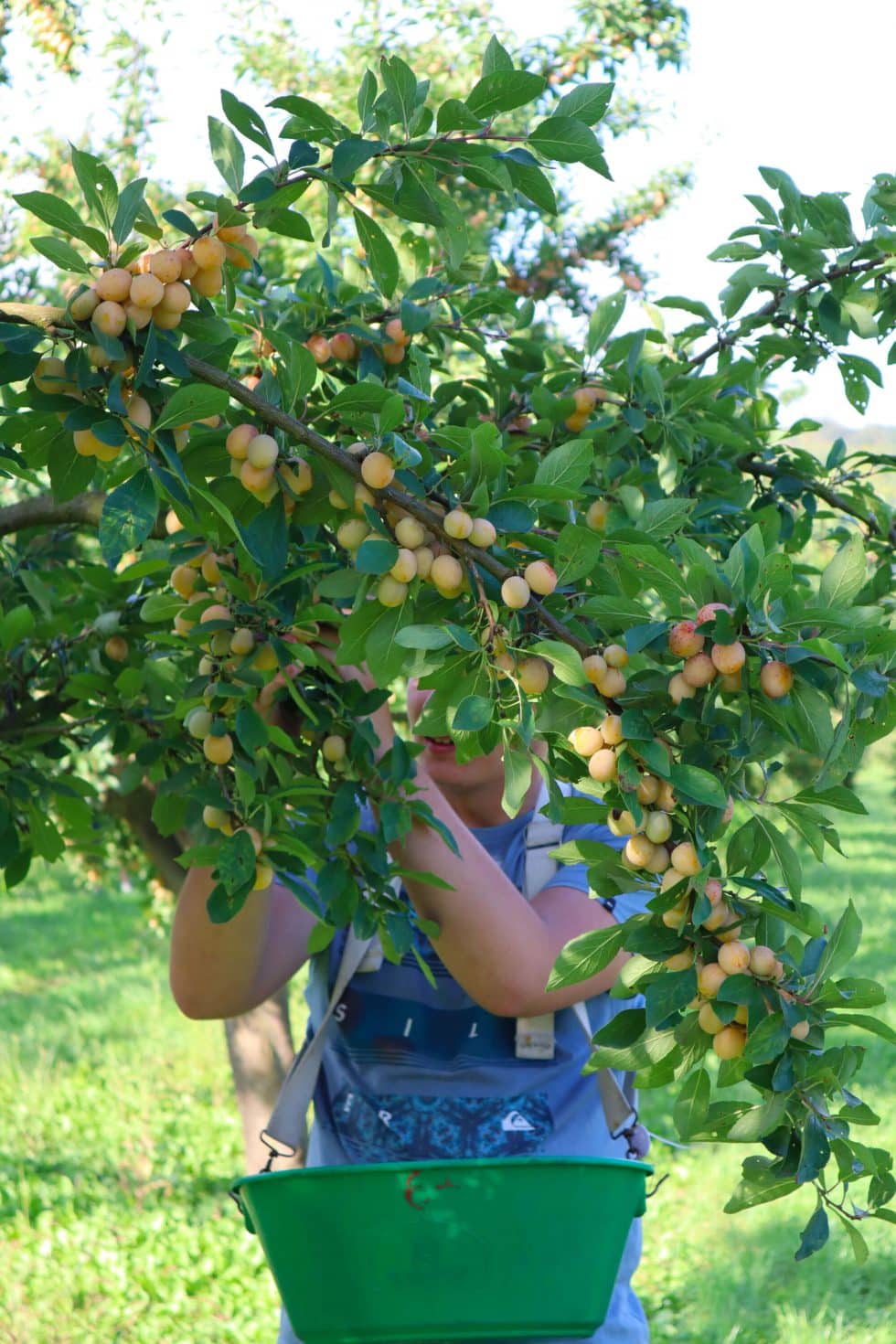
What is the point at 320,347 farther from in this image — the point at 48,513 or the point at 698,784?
the point at 698,784

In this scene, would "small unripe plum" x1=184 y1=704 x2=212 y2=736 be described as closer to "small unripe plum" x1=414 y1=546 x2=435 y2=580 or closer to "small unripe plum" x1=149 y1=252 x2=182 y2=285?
"small unripe plum" x1=414 y1=546 x2=435 y2=580

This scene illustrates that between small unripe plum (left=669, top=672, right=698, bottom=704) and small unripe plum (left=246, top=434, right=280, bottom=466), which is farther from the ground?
small unripe plum (left=246, top=434, right=280, bottom=466)

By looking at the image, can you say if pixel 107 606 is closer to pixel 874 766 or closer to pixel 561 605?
pixel 561 605

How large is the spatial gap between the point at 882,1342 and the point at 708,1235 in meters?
0.99

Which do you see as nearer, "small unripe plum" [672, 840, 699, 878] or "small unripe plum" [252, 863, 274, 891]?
"small unripe plum" [672, 840, 699, 878]

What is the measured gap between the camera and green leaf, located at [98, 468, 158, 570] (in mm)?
925

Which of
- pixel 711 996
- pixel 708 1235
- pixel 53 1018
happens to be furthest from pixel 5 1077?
pixel 711 996

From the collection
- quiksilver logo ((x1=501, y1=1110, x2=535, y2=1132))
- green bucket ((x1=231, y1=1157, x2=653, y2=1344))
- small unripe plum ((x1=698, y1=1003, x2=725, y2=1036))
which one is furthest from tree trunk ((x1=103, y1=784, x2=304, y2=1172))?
small unripe plum ((x1=698, y1=1003, x2=725, y2=1036))

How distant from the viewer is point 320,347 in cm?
152

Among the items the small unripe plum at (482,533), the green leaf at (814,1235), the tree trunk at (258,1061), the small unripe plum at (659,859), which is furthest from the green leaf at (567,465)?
the tree trunk at (258,1061)

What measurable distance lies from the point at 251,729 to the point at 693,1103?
0.55 m

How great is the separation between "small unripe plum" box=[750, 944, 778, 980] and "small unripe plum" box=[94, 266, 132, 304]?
2.32ft

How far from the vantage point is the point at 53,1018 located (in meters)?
7.56

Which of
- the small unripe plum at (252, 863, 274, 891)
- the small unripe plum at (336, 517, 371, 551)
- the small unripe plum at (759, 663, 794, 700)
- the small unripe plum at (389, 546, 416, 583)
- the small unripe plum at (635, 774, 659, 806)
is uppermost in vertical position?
the small unripe plum at (336, 517, 371, 551)
